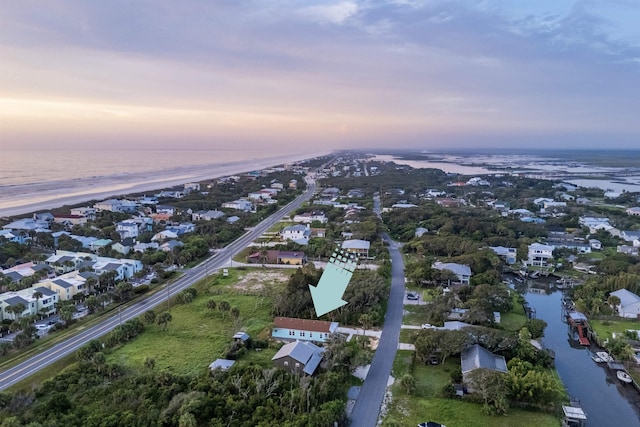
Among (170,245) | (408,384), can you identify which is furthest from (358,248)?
(408,384)

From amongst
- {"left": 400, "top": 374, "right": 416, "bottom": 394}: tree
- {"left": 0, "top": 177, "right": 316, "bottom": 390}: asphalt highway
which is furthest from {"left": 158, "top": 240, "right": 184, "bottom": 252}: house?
{"left": 400, "top": 374, "right": 416, "bottom": 394}: tree

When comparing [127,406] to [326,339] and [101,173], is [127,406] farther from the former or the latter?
[101,173]

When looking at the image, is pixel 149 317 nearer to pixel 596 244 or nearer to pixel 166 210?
pixel 166 210

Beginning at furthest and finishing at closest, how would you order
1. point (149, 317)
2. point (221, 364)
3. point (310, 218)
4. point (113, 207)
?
1. point (113, 207)
2. point (310, 218)
3. point (149, 317)
4. point (221, 364)

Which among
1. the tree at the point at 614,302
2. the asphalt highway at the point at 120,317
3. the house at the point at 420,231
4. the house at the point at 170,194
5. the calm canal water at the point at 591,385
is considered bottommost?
the calm canal water at the point at 591,385

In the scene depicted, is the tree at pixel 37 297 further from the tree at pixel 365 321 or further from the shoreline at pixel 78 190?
the shoreline at pixel 78 190

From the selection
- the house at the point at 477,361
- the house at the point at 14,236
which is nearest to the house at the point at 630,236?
the house at the point at 477,361
